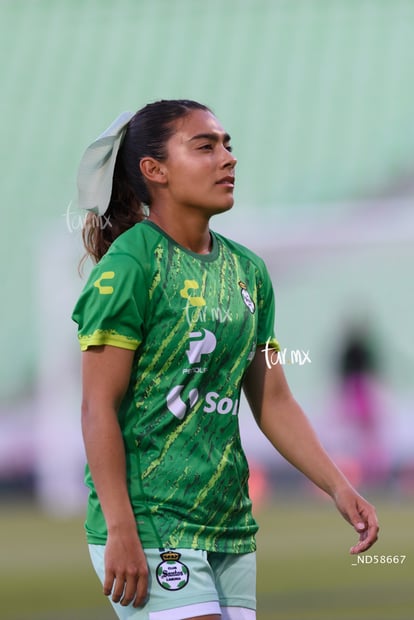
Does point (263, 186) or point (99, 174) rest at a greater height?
point (99, 174)

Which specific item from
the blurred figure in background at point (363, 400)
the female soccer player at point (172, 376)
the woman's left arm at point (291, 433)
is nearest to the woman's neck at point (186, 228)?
the female soccer player at point (172, 376)

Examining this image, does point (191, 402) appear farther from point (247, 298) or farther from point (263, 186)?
point (263, 186)

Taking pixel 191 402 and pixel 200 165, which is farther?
pixel 200 165

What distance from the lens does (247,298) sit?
11.3 feet

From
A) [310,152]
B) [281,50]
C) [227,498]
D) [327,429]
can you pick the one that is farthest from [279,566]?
[281,50]

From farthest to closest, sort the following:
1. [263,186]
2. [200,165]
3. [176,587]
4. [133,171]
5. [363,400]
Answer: [263,186] → [363,400] → [133,171] → [200,165] → [176,587]

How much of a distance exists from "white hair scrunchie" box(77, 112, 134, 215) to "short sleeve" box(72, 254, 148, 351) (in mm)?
396

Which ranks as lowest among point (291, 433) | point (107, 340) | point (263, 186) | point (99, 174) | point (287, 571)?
point (287, 571)

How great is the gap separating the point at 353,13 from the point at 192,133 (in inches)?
906

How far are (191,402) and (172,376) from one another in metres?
0.08

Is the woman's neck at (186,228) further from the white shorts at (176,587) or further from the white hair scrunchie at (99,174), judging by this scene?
the white shorts at (176,587)

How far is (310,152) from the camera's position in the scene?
2306cm

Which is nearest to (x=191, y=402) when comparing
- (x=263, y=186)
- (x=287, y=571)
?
(x=287, y=571)

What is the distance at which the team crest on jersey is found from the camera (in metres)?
3.41
